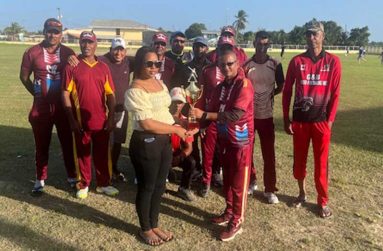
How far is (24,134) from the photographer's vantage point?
8734mm

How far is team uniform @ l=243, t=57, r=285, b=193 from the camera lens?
5.20 meters

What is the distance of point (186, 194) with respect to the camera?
5.50 m

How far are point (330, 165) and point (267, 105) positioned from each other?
7.82 feet

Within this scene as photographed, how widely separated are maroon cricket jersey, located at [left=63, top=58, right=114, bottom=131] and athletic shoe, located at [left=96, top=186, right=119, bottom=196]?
0.88 metres

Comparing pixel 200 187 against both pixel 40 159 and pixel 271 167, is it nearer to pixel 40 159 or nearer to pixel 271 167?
pixel 271 167

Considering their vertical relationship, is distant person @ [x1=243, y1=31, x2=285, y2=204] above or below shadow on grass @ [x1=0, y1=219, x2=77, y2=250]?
above

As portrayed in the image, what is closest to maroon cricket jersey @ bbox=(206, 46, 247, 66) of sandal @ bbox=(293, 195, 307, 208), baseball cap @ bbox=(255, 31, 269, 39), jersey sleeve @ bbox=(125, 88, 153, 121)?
baseball cap @ bbox=(255, 31, 269, 39)

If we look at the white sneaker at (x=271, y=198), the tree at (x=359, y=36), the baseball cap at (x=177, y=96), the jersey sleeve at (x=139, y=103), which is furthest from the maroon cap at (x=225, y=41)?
the tree at (x=359, y=36)

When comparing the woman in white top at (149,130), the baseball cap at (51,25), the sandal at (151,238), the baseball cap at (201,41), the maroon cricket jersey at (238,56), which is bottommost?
the sandal at (151,238)

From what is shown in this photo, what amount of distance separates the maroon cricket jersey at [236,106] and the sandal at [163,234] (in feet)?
3.66

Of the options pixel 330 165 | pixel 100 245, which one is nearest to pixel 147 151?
pixel 100 245

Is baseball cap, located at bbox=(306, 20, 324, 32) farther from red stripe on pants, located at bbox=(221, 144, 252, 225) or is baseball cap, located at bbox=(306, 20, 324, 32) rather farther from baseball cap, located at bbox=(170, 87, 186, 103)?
baseball cap, located at bbox=(170, 87, 186, 103)

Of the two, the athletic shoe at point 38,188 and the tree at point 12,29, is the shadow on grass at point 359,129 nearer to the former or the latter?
the athletic shoe at point 38,188

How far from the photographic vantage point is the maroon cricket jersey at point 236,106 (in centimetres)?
410
